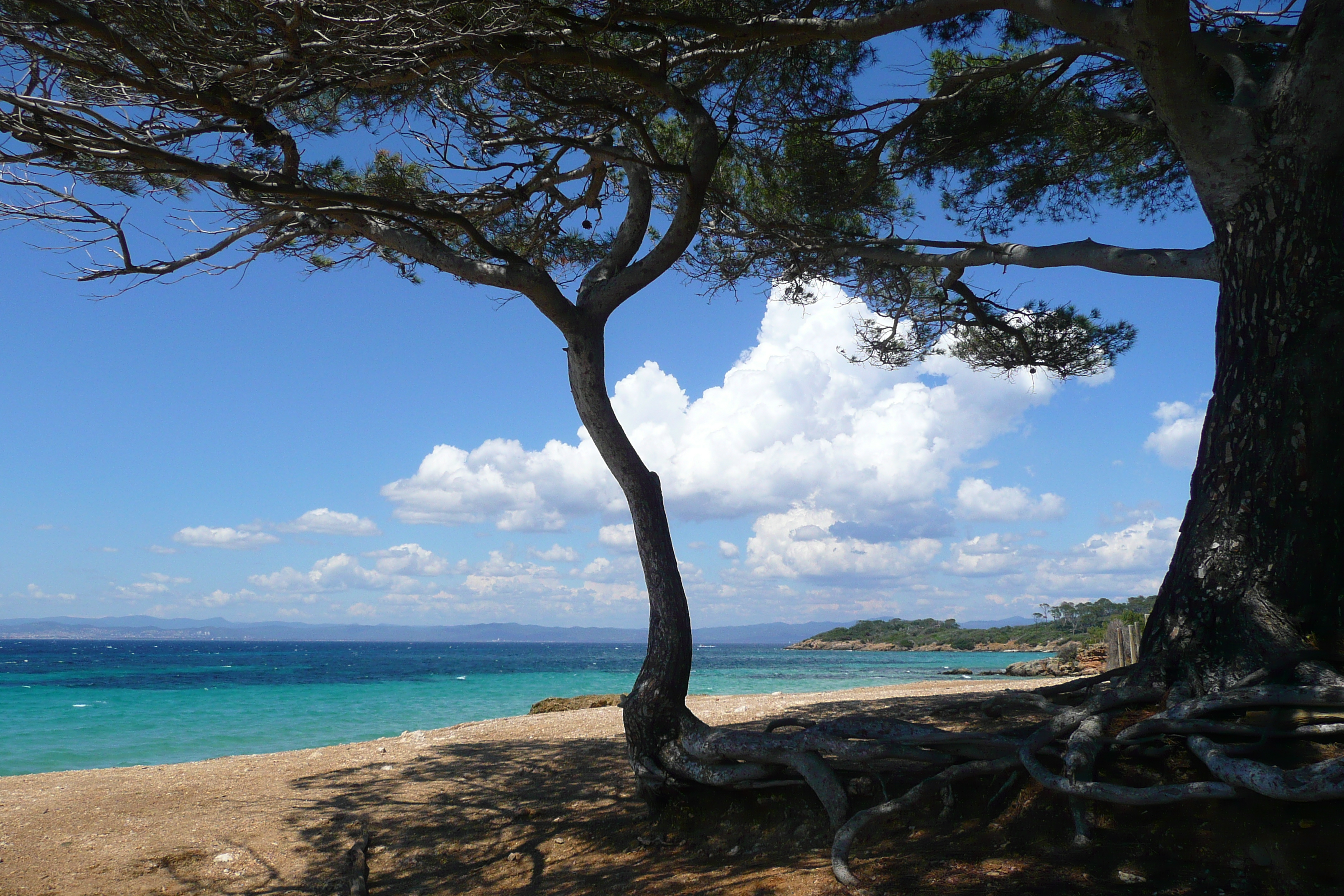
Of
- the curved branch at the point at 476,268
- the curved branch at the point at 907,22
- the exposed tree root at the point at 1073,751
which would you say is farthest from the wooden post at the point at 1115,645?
the curved branch at the point at 476,268

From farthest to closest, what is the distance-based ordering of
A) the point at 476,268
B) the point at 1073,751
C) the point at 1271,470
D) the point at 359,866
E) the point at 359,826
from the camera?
the point at 476,268 < the point at 359,826 < the point at 359,866 < the point at 1271,470 < the point at 1073,751

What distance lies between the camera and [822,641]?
109m

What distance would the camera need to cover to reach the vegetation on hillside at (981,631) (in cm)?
7400

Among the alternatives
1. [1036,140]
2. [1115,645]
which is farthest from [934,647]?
[1036,140]

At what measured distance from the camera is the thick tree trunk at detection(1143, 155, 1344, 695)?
414cm

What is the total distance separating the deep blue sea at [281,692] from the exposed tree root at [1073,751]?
37.8 ft

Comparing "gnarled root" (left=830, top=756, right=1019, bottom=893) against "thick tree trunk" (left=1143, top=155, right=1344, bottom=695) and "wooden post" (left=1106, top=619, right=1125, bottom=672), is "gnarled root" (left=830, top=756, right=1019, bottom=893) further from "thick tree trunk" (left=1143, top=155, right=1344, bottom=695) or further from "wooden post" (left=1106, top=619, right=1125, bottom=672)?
"wooden post" (left=1106, top=619, right=1125, bottom=672)

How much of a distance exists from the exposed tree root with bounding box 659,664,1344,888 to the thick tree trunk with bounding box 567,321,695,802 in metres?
0.25

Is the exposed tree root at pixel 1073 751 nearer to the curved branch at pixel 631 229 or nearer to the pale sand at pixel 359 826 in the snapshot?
the pale sand at pixel 359 826

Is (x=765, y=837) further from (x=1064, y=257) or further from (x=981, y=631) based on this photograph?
(x=981, y=631)

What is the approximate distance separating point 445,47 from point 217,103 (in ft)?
4.46

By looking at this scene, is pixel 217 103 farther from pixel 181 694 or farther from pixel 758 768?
pixel 181 694

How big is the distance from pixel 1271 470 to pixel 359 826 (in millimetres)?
6408

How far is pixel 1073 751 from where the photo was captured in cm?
371
